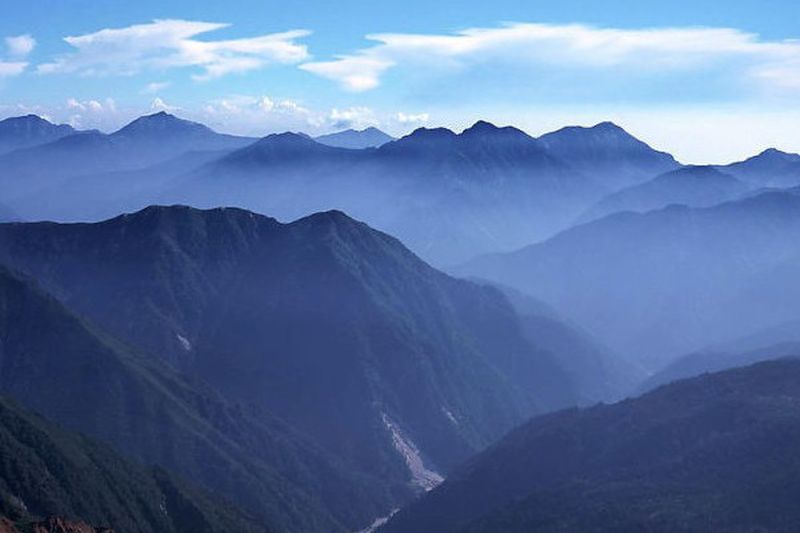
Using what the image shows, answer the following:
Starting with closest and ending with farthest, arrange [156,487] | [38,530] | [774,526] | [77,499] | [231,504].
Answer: [38,530], [774,526], [77,499], [156,487], [231,504]

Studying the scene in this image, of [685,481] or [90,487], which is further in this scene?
[90,487]

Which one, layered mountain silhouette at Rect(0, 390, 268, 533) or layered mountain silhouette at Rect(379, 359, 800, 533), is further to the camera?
layered mountain silhouette at Rect(0, 390, 268, 533)

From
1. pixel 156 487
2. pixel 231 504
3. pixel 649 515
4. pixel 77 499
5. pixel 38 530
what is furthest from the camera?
pixel 231 504

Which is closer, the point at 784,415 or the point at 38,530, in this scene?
the point at 38,530

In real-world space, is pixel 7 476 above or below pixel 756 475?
above

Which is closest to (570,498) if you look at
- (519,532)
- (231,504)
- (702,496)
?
(519,532)

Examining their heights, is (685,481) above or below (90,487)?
below

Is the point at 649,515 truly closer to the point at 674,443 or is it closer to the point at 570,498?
the point at 570,498

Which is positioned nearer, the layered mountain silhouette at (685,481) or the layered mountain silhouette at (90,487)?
the layered mountain silhouette at (685,481)
